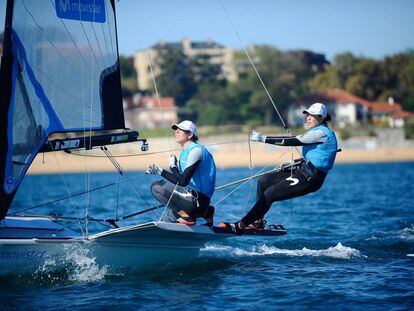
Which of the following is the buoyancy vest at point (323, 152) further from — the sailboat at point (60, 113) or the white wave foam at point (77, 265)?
the white wave foam at point (77, 265)

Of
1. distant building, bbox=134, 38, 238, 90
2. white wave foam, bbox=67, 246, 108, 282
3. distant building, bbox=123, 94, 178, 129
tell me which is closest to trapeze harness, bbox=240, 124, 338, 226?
white wave foam, bbox=67, 246, 108, 282

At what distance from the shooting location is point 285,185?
9742mm

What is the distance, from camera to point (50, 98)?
960 cm

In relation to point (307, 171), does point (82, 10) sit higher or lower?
higher

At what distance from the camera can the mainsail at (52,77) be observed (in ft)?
29.8

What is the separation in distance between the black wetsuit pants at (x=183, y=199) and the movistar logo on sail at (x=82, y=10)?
2.57m

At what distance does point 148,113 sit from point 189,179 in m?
63.2

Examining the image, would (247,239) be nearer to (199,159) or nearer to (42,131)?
(199,159)

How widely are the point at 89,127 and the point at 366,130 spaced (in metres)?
47.3

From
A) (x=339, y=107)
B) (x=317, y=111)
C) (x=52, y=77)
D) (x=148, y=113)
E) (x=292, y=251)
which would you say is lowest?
(x=292, y=251)

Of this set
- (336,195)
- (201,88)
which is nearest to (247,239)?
(336,195)

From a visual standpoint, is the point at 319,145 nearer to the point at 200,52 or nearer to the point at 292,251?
the point at 292,251

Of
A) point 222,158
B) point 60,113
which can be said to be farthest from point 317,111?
point 222,158

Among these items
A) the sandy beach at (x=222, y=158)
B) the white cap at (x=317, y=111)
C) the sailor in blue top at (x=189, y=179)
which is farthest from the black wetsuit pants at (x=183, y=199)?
the sandy beach at (x=222, y=158)
